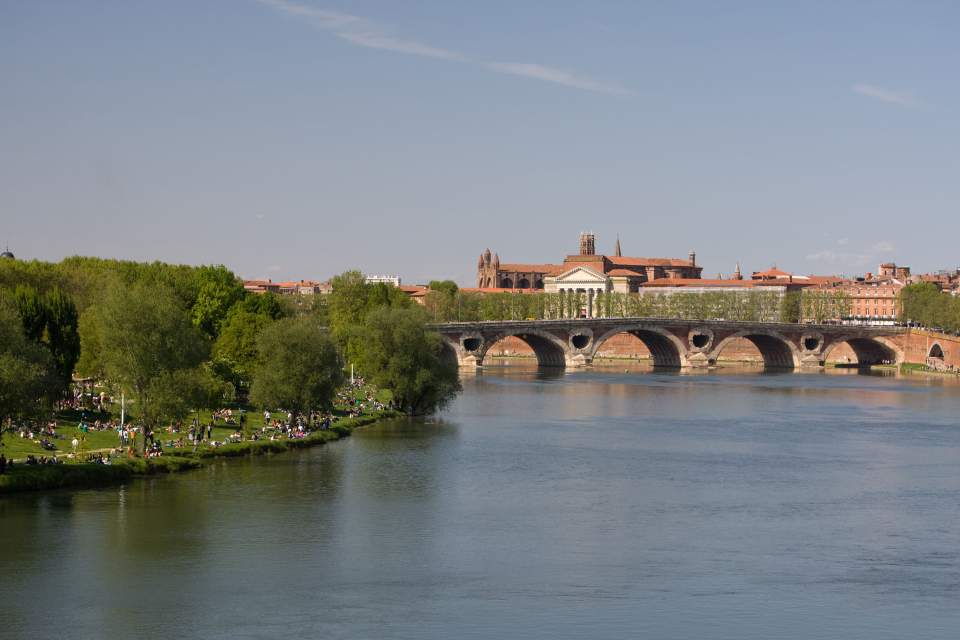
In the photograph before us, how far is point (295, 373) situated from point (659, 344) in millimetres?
73496

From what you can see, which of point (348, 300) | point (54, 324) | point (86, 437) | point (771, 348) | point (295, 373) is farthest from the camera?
point (771, 348)

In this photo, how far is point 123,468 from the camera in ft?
141

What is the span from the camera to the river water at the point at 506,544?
95.5 feet

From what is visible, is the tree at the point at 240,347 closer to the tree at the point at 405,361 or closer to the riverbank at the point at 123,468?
the tree at the point at 405,361

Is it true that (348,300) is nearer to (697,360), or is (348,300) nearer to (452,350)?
(452,350)

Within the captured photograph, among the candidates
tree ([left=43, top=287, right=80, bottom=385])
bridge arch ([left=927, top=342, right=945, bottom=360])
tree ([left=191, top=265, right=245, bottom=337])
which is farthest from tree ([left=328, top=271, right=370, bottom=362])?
bridge arch ([left=927, top=342, right=945, bottom=360])

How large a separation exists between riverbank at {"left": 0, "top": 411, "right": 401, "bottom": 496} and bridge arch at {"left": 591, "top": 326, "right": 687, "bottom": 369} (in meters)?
65.4

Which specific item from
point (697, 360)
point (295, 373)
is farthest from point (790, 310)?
point (295, 373)

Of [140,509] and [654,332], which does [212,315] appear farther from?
[654,332]

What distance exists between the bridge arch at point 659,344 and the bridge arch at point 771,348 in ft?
9.03

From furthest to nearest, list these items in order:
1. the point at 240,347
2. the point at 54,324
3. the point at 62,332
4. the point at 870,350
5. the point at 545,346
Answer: the point at 870,350, the point at 545,346, the point at 240,347, the point at 62,332, the point at 54,324

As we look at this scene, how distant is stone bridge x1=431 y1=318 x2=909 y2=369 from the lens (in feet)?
381

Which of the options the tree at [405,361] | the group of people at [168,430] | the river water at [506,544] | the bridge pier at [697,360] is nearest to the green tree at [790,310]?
the bridge pier at [697,360]

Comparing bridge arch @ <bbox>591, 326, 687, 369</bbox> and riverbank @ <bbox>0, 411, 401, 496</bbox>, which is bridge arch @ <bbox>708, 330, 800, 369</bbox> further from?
riverbank @ <bbox>0, 411, 401, 496</bbox>
